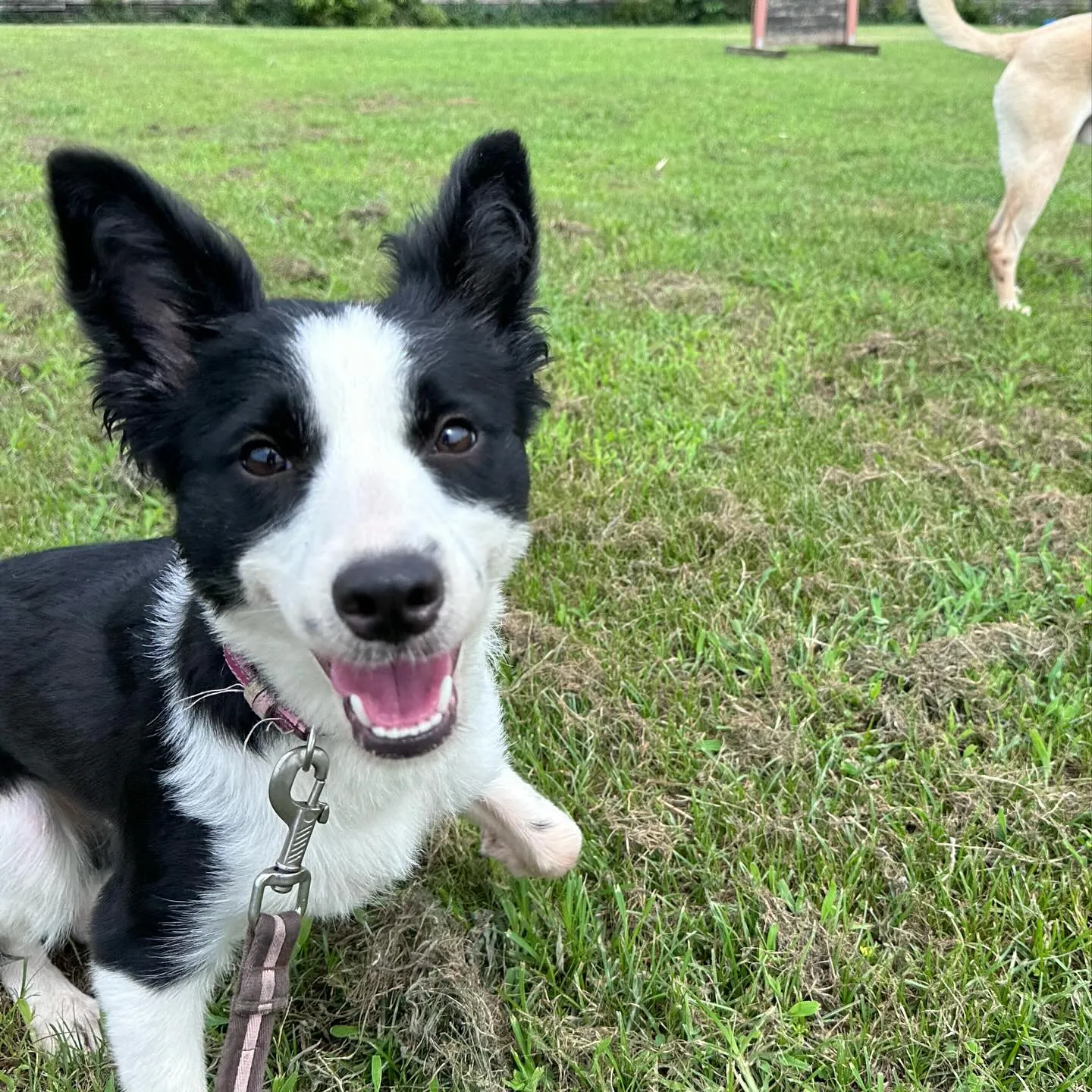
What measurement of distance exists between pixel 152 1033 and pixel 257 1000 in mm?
426

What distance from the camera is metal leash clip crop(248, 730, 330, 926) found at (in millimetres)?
1576

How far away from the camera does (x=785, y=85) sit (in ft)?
58.1

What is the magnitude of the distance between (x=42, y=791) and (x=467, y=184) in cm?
175

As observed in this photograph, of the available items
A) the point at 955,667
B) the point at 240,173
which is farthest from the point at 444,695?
the point at 240,173

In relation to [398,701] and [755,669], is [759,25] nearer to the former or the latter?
[755,669]

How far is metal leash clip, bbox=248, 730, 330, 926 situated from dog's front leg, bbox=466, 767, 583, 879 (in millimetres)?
613

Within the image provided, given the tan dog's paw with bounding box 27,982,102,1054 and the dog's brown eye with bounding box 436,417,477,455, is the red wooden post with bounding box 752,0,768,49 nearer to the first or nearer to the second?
the dog's brown eye with bounding box 436,417,477,455

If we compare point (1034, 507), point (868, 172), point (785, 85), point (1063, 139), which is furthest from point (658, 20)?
point (1034, 507)

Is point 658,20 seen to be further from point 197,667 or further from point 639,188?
point 197,667

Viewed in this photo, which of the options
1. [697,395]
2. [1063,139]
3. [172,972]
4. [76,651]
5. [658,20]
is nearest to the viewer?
[172,972]

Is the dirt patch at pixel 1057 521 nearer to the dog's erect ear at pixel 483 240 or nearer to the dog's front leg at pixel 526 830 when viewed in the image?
the dog's front leg at pixel 526 830

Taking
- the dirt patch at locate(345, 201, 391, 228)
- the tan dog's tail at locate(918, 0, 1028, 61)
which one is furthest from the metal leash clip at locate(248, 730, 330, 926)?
the tan dog's tail at locate(918, 0, 1028, 61)

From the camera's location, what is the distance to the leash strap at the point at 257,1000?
60.1 inches

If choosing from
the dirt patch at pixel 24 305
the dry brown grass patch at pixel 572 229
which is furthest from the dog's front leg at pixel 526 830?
the dry brown grass patch at pixel 572 229
